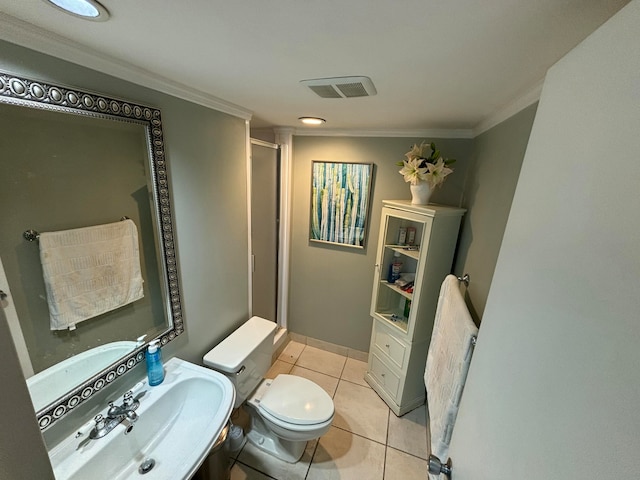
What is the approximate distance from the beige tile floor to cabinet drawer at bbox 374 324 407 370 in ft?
1.42

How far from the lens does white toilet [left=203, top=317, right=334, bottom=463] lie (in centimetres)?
148

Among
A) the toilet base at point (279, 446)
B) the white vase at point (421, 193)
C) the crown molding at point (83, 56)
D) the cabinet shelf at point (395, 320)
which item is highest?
the crown molding at point (83, 56)

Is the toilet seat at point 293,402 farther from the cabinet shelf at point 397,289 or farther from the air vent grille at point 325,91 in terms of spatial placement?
the air vent grille at point 325,91

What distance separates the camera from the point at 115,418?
1.01 meters

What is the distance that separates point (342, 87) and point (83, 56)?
2.95 feet

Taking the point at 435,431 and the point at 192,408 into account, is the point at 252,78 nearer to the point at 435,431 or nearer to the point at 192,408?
the point at 192,408

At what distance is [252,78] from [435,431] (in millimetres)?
1733

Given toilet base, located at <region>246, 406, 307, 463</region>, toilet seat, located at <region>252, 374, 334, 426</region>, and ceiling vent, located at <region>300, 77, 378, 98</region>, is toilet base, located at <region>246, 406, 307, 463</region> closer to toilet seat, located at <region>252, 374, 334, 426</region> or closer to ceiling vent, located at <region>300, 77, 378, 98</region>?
toilet seat, located at <region>252, 374, 334, 426</region>

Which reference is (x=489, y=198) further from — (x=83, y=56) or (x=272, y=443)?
(x=272, y=443)

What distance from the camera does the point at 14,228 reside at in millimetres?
770

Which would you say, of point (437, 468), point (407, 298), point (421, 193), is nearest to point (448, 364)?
point (437, 468)

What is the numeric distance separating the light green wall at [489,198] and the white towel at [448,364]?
0.12m

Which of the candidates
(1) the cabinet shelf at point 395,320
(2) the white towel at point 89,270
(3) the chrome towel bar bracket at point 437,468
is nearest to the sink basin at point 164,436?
(2) the white towel at point 89,270

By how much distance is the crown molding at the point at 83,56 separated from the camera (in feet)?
2.27
